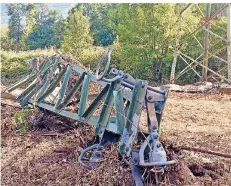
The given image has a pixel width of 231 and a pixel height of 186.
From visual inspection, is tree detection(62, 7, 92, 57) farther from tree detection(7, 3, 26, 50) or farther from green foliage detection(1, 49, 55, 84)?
tree detection(7, 3, 26, 50)

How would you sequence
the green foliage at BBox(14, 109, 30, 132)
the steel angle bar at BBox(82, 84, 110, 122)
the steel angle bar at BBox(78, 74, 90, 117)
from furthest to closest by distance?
the green foliage at BBox(14, 109, 30, 132)
the steel angle bar at BBox(78, 74, 90, 117)
the steel angle bar at BBox(82, 84, 110, 122)

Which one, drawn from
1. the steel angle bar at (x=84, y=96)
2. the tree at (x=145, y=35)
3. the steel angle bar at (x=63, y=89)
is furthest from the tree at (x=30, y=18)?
the steel angle bar at (x=84, y=96)

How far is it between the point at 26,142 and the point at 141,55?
10.6 metres

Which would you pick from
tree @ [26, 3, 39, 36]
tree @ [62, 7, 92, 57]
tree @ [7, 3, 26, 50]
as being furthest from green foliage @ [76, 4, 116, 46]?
tree @ [7, 3, 26, 50]

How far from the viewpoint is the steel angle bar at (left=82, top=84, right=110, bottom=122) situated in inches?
203

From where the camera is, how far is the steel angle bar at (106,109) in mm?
4947

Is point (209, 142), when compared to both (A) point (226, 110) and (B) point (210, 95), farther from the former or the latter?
(B) point (210, 95)

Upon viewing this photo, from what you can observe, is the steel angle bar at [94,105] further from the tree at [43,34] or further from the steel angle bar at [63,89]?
the tree at [43,34]

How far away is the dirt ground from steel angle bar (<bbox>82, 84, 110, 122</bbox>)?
331 mm

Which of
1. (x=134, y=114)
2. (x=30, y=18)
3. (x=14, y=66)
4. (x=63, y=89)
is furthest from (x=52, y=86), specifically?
(x=30, y=18)

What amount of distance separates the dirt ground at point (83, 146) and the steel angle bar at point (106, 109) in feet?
1.09

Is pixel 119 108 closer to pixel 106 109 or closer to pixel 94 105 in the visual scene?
pixel 106 109

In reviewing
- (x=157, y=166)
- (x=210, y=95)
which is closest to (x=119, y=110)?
(x=157, y=166)

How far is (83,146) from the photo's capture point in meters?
5.48
